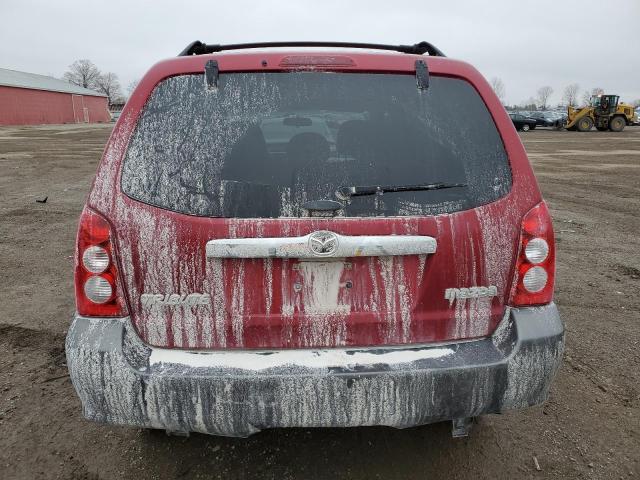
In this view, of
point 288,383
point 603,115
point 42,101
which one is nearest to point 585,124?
point 603,115

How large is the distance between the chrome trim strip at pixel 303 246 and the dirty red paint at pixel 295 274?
3 cm

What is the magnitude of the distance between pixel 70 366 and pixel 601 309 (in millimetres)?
3985

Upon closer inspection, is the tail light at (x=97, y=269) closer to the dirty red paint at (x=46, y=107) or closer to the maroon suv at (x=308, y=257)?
the maroon suv at (x=308, y=257)

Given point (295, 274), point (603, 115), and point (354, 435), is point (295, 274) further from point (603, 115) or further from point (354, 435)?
point (603, 115)

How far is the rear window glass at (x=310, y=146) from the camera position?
1.81m

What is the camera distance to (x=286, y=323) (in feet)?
6.02

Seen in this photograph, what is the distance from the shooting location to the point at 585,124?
36625mm

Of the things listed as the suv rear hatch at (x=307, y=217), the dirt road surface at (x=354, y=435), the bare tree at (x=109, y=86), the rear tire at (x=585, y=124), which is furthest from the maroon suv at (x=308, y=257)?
the bare tree at (x=109, y=86)

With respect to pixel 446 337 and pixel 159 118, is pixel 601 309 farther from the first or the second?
pixel 159 118

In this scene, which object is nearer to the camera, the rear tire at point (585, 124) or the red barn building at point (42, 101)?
the rear tire at point (585, 124)

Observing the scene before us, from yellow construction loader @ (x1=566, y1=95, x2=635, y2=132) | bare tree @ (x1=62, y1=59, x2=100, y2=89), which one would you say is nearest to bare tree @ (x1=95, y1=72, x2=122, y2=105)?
bare tree @ (x1=62, y1=59, x2=100, y2=89)

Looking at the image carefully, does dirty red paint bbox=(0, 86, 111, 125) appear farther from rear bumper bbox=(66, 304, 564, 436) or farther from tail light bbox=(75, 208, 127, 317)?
rear bumper bbox=(66, 304, 564, 436)

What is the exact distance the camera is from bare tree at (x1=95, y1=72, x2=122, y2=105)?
4250 inches

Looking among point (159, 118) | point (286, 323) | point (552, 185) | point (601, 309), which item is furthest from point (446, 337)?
point (552, 185)
